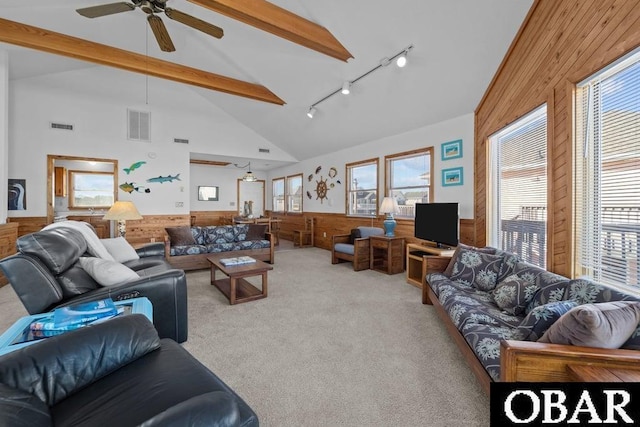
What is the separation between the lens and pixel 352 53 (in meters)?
3.56

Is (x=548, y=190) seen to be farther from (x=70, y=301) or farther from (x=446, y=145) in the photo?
(x=70, y=301)

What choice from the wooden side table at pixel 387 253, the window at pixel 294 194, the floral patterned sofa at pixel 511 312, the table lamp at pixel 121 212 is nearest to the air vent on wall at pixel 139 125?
the table lamp at pixel 121 212

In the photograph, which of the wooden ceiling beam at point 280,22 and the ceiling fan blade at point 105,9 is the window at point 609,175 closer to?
the wooden ceiling beam at point 280,22

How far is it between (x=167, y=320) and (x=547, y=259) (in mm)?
3099

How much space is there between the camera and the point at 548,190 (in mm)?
2197

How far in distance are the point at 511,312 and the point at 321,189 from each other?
18.2 feet

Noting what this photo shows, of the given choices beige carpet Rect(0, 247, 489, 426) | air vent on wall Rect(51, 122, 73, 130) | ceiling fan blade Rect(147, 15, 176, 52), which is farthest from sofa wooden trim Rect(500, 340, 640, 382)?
air vent on wall Rect(51, 122, 73, 130)

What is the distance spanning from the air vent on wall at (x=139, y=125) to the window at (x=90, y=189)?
2681mm

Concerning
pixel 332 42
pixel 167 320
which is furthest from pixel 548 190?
pixel 167 320

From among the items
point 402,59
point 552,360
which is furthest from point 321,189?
point 552,360

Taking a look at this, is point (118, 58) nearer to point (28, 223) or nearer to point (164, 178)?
point (164, 178)

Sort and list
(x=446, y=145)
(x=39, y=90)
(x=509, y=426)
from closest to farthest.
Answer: (x=509, y=426)
(x=446, y=145)
(x=39, y=90)

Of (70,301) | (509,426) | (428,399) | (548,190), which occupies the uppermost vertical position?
(548,190)

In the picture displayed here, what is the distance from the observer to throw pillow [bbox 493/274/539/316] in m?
1.96
